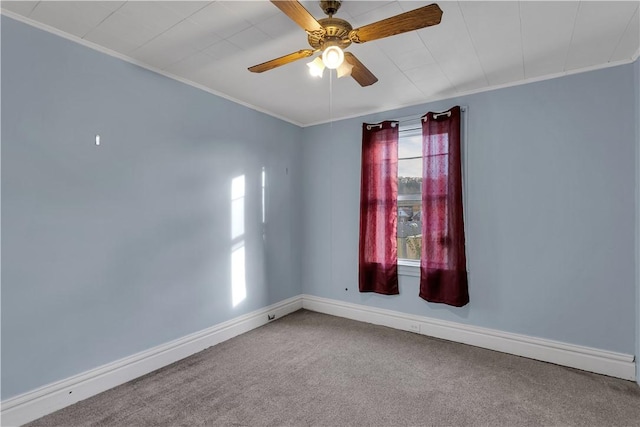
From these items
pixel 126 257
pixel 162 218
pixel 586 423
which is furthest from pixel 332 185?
pixel 586 423

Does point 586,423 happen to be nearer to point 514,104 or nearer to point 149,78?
point 514,104

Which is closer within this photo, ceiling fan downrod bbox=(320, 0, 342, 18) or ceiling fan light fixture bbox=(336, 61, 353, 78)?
ceiling fan downrod bbox=(320, 0, 342, 18)

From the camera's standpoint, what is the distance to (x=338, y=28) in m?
1.68

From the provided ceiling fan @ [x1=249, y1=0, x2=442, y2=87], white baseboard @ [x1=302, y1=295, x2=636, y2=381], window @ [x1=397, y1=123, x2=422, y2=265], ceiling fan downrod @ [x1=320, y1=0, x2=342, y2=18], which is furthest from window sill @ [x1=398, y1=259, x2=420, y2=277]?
ceiling fan downrod @ [x1=320, y1=0, x2=342, y2=18]

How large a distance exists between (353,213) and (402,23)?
8.60 ft

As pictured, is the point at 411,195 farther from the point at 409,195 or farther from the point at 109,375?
the point at 109,375

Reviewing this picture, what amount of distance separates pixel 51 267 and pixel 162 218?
2.74ft

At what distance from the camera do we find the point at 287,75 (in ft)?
9.26

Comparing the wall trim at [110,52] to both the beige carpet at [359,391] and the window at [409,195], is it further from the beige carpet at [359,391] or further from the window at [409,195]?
the beige carpet at [359,391]

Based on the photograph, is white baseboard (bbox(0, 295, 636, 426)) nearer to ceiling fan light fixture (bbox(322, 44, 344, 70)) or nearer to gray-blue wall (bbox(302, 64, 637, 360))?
gray-blue wall (bbox(302, 64, 637, 360))

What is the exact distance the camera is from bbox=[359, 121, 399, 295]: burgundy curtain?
3645 millimetres

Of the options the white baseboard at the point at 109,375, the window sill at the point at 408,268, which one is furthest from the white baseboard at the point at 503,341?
the white baseboard at the point at 109,375

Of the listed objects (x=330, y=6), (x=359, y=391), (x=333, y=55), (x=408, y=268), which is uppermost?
(x=330, y=6)

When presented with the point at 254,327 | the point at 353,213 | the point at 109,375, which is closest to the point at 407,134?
the point at 353,213
